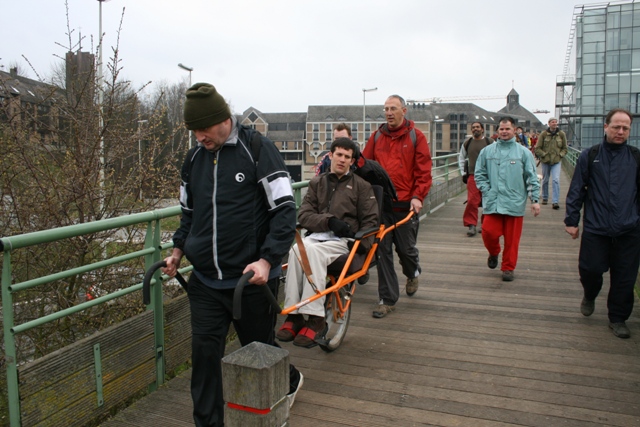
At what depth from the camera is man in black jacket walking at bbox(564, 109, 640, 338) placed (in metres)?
5.31

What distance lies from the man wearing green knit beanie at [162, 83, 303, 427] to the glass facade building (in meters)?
42.1

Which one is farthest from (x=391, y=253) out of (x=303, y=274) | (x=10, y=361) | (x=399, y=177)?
(x=10, y=361)

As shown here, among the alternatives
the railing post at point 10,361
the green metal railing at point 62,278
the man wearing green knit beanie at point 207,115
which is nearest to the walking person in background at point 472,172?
the green metal railing at point 62,278

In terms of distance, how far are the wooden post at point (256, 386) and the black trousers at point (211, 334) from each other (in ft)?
2.91

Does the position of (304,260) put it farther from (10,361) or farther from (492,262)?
(492,262)

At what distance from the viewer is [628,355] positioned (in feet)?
16.3

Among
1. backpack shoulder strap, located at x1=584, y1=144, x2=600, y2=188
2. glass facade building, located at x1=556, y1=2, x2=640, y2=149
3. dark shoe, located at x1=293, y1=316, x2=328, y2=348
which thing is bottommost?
dark shoe, located at x1=293, y1=316, x2=328, y2=348

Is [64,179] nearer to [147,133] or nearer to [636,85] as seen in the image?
[147,133]

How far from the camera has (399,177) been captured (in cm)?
620

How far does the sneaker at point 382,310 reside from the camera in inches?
238

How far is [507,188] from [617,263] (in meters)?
1.98

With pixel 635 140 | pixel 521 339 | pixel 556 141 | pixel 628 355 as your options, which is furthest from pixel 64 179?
pixel 635 140

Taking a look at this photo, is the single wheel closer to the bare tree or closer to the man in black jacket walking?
the bare tree

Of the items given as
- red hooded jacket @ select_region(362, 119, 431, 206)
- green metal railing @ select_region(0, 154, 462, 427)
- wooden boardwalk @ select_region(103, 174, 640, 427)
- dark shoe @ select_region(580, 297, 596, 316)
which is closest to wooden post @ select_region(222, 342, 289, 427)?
green metal railing @ select_region(0, 154, 462, 427)
